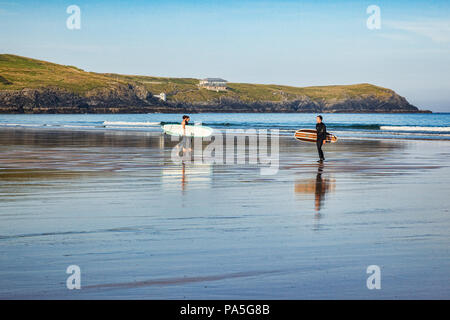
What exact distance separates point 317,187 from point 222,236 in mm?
6598

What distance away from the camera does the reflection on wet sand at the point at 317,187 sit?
492 inches

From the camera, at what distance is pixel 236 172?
60.6ft

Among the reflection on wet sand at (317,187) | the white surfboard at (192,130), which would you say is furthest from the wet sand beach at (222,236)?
the white surfboard at (192,130)

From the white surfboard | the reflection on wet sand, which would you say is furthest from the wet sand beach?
the white surfboard

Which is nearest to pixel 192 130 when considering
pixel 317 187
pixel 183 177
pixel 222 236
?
pixel 183 177

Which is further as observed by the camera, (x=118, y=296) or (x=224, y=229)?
(x=224, y=229)

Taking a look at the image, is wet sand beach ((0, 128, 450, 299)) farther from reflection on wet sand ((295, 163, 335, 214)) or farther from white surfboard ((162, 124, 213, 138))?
white surfboard ((162, 124, 213, 138))

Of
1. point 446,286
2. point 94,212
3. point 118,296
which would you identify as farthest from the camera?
point 94,212

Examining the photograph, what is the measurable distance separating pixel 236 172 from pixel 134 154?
8.84 meters

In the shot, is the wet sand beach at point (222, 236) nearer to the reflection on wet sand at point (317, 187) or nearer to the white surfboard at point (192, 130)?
the reflection on wet sand at point (317, 187)

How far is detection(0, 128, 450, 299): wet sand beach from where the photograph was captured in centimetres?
626

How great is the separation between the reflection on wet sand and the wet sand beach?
0.15ft
